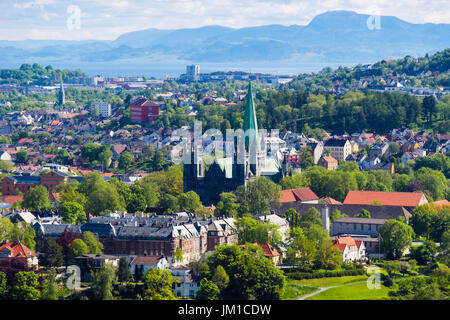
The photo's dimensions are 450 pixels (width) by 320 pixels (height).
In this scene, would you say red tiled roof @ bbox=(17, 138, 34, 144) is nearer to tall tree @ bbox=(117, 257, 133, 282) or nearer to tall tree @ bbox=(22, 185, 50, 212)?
tall tree @ bbox=(22, 185, 50, 212)

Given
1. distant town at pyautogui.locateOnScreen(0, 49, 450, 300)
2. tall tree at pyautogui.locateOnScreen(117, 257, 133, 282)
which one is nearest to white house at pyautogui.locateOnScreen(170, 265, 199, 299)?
distant town at pyautogui.locateOnScreen(0, 49, 450, 300)

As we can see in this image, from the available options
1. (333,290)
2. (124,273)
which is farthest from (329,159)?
(124,273)

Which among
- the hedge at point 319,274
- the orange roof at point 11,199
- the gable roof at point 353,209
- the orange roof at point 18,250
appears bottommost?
the orange roof at point 11,199

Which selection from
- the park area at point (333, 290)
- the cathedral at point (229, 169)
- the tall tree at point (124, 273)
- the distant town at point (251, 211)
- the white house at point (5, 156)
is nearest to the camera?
the park area at point (333, 290)

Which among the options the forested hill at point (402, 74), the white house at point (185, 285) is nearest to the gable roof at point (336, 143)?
the forested hill at point (402, 74)

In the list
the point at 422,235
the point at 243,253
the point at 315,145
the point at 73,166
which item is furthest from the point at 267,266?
the point at 73,166

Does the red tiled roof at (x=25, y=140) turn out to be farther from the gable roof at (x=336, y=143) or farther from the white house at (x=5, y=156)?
the gable roof at (x=336, y=143)

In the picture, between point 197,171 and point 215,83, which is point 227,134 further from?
point 215,83
